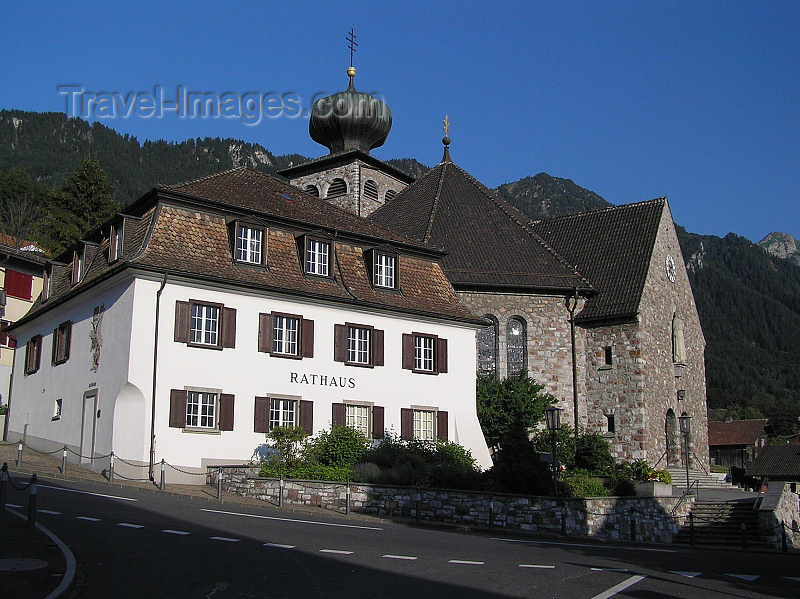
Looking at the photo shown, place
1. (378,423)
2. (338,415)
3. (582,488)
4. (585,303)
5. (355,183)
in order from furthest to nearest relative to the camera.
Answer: (355,183) < (585,303) < (378,423) < (338,415) < (582,488)

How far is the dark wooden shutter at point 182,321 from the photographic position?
24.9 meters

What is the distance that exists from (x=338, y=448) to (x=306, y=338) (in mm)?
3930

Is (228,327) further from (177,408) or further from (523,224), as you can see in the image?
(523,224)

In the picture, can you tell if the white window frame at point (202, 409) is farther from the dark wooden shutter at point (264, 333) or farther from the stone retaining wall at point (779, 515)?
the stone retaining wall at point (779, 515)

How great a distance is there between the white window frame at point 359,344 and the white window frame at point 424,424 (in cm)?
251

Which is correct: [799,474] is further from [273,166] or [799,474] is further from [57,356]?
[273,166]

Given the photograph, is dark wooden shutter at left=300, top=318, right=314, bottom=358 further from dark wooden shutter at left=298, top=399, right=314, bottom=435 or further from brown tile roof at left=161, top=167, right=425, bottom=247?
brown tile roof at left=161, top=167, right=425, bottom=247

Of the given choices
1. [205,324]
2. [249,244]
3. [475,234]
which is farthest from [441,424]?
[475,234]

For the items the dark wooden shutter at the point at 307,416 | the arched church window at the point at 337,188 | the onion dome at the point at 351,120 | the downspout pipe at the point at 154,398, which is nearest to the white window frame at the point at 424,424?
the dark wooden shutter at the point at 307,416

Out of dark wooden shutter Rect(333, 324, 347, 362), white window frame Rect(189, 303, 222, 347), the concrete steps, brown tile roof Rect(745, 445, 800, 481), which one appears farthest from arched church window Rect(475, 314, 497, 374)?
brown tile roof Rect(745, 445, 800, 481)

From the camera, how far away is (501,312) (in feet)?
119

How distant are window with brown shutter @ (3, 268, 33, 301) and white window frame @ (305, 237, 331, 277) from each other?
2250 cm

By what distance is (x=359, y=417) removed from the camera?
28406 mm

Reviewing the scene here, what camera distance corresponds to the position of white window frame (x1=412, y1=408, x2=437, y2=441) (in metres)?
29.7
